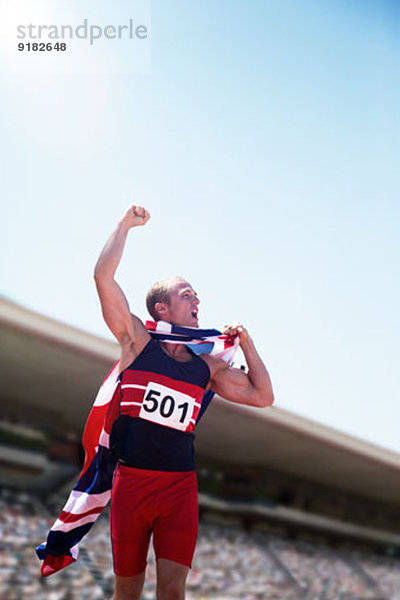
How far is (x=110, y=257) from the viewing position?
233 cm

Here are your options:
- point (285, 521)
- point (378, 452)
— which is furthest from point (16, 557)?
point (285, 521)

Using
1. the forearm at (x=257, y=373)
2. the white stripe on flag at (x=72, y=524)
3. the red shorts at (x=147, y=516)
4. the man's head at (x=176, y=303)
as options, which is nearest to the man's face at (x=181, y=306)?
the man's head at (x=176, y=303)

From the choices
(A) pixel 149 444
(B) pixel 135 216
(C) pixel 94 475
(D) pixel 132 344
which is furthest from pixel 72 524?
(B) pixel 135 216

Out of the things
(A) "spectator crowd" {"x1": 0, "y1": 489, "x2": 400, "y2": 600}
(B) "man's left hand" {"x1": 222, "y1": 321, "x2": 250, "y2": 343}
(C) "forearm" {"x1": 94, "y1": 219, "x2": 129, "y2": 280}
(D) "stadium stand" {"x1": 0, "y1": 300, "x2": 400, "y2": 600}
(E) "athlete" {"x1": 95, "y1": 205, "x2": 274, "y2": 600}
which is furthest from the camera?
(D) "stadium stand" {"x1": 0, "y1": 300, "x2": 400, "y2": 600}

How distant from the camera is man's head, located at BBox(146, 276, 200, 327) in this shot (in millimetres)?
2533

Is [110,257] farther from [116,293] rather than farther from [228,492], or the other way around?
[228,492]

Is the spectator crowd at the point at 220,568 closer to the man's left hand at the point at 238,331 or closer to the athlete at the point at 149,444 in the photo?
Answer: the athlete at the point at 149,444

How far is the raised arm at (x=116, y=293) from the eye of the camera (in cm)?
232

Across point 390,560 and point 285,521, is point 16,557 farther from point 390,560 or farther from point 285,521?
point 390,560

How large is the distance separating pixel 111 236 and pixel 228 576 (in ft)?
24.9

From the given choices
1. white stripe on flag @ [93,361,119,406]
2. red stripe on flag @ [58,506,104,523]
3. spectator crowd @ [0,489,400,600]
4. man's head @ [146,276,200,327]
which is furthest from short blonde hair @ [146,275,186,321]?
spectator crowd @ [0,489,400,600]

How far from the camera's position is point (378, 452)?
1130 cm

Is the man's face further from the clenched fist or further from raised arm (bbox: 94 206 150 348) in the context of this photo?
the clenched fist

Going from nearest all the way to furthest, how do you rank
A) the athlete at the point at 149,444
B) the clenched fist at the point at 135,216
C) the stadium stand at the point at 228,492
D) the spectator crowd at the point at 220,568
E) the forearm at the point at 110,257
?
the athlete at the point at 149,444, the forearm at the point at 110,257, the clenched fist at the point at 135,216, the spectator crowd at the point at 220,568, the stadium stand at the point at 228,492
